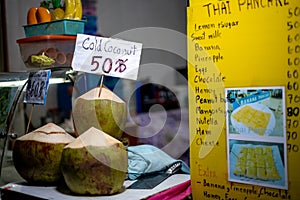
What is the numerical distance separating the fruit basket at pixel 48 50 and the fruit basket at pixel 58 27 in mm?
22

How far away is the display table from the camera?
95 cm

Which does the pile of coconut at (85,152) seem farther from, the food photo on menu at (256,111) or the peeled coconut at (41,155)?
the food photo on menu at (256,111)

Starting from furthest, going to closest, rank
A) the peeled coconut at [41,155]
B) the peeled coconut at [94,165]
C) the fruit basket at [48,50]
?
1. the fruit basket at [48,50]
2. the peeled coconut at [41,155]
3. the peeled coconut at [94,165]

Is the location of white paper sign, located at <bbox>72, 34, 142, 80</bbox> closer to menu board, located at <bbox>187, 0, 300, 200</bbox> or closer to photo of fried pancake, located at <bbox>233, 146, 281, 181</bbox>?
menu board, located at <bbox>187, 0, 300, 200</bbox>

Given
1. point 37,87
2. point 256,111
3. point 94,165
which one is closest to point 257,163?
point 256,111

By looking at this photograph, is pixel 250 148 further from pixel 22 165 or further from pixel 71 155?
pixel 22 165

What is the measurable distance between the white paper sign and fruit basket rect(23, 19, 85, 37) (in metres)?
0.17

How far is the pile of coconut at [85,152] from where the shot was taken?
93 cm

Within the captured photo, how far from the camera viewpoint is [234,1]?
0.81 meters

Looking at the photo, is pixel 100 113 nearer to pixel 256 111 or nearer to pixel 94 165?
pixel 94 165

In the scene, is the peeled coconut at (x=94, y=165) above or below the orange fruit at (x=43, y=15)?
below

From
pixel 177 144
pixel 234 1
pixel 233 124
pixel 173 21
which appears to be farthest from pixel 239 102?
pixel 173 21

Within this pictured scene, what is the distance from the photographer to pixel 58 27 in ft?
4.13

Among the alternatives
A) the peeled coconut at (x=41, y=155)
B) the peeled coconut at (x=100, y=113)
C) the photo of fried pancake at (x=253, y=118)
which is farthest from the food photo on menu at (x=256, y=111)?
the peeled coconut at (x=41, y=155)
